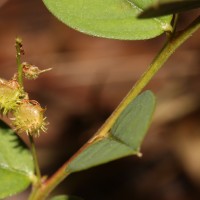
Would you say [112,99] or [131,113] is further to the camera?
[112,99]

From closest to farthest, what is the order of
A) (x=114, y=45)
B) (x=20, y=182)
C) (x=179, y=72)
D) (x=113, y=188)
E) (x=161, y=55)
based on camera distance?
1. (x=161, y=55)
2. (x=20, y=182)
3. (x=113, y=188)
4. (x=179, y=72)
5. (x=114, y=45)

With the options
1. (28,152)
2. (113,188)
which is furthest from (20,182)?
(113,188)

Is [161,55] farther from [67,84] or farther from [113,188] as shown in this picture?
[67,84]

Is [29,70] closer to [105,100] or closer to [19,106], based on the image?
[19,106]

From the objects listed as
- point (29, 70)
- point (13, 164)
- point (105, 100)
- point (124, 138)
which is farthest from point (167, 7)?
point (105, 100)

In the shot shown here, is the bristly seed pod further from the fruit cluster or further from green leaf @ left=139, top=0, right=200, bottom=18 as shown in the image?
green leaf @ left=139, top=0, right=200, bottom=18

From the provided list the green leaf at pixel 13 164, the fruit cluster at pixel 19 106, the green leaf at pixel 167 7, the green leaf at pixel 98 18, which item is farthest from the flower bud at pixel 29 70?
the green leaf at pixel 167 7
